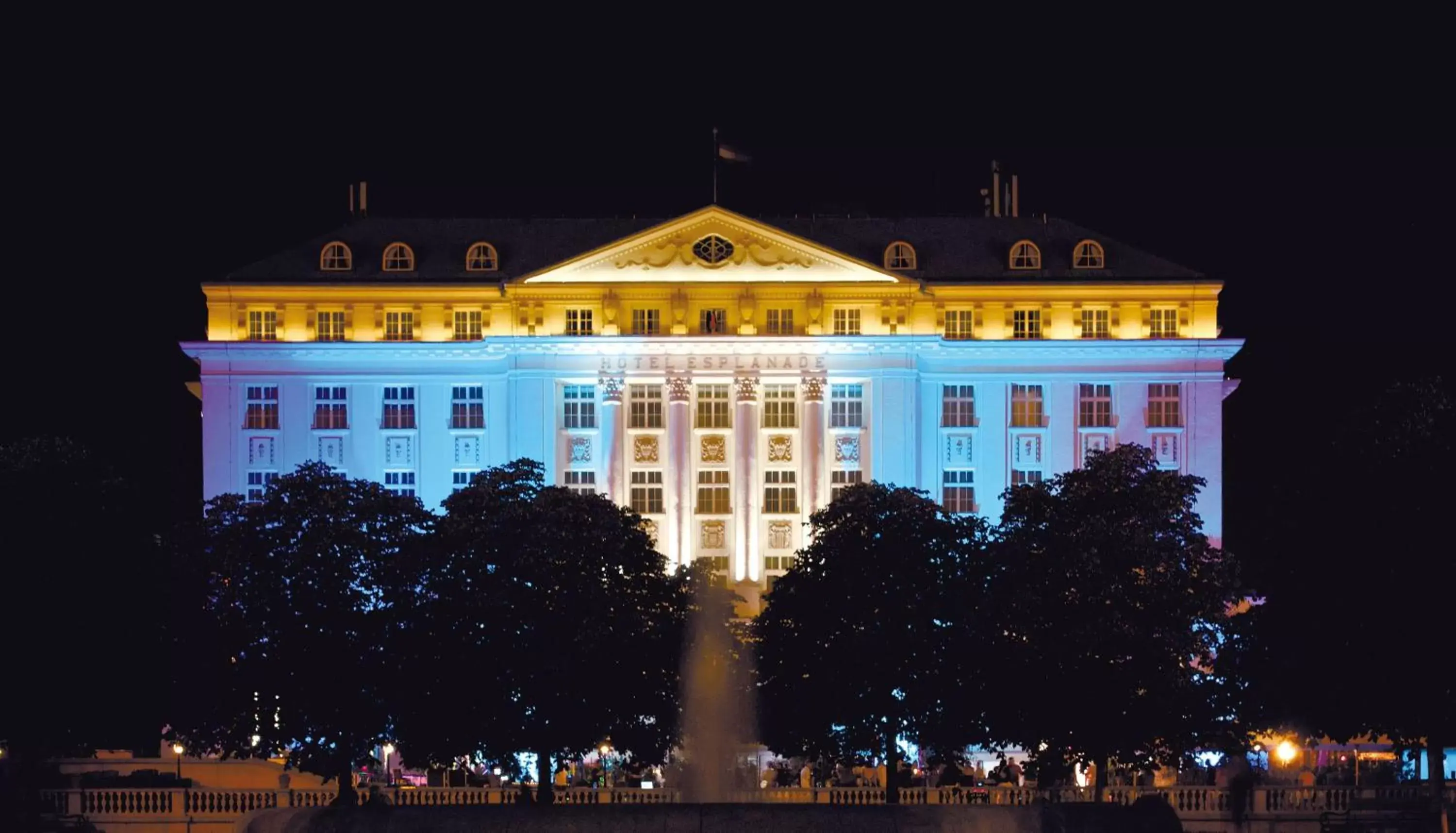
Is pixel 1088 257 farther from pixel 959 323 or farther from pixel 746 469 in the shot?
pixel 746 469

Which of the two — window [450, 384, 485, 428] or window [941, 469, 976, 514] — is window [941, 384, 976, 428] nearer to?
window [941, 469, 976, 514]

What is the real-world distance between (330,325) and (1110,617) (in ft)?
178

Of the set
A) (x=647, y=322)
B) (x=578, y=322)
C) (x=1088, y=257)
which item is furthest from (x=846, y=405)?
(x=1088, y=257)

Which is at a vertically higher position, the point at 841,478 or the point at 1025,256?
the point at 1025,256

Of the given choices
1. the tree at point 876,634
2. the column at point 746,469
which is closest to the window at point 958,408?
the column at point 746,469

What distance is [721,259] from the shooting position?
410 feet

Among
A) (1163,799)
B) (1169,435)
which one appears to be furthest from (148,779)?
(1169,435)

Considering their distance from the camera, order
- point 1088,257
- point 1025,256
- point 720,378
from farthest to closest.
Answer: point 1025,256, point 1088,257, point 720,378

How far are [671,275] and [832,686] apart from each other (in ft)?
139

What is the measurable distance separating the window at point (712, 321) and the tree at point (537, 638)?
34.8 m

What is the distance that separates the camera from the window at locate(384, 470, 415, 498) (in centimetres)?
12544

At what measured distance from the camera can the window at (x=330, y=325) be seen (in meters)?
127

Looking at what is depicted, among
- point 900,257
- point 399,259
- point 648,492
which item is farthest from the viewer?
point 900,257

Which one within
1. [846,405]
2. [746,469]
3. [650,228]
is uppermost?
[650,228]
